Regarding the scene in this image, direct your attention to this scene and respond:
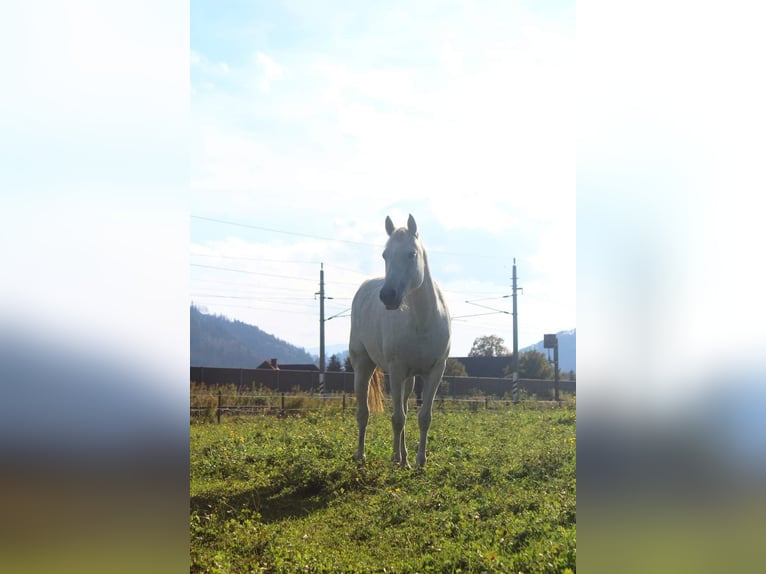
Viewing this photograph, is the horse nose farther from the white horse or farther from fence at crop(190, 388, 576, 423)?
fence at crop(190, 388, 576, 423)

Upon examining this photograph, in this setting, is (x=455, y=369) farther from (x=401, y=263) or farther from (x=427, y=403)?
(x=401, y=263)

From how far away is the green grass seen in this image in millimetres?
3846

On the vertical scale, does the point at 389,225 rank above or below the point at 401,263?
above

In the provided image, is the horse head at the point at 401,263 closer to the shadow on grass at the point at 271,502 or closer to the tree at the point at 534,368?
the shadow on grass at the point at 271,502

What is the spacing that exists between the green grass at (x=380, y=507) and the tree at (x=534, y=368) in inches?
953

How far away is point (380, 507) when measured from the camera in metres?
5.09

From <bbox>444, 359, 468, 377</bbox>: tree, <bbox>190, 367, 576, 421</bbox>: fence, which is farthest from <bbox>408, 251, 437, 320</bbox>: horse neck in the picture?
<bbox>444, 359, 468, 377</bbox>: tree

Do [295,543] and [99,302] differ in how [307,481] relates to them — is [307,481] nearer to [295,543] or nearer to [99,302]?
[295,543]

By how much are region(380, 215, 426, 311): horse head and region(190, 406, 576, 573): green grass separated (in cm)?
160

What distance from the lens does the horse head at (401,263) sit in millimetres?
5959

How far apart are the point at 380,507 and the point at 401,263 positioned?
2.12 meters

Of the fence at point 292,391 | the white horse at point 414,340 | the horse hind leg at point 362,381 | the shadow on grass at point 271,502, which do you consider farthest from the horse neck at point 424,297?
the fence at point 292,391

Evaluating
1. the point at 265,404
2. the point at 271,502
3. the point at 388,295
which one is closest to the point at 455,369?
the point at 265,404

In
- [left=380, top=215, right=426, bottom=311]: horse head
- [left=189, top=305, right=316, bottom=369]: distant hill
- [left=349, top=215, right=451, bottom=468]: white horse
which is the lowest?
[left=189, top=305, right=316, bottom=369]: distant hill
